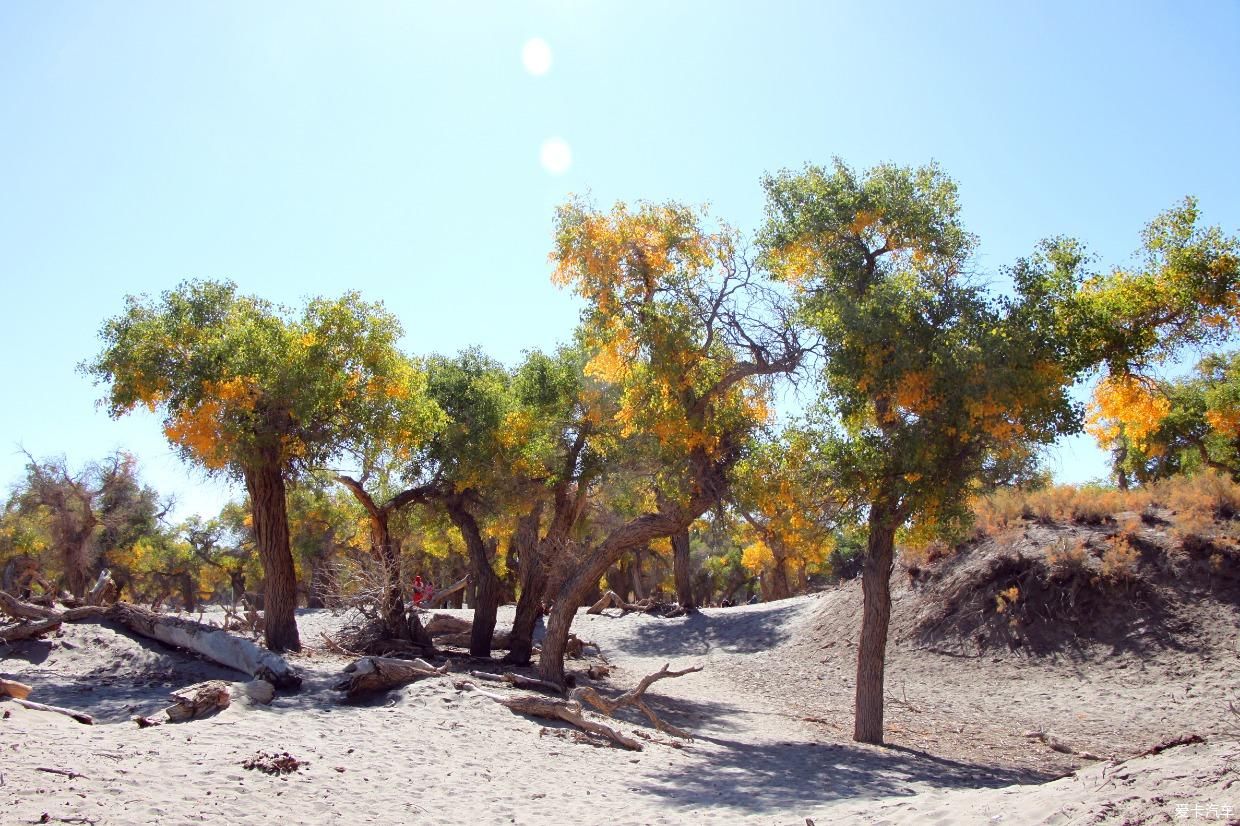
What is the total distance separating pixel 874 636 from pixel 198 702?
8542mm

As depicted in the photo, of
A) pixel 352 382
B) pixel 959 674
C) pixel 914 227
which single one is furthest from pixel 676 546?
pixel 914 227

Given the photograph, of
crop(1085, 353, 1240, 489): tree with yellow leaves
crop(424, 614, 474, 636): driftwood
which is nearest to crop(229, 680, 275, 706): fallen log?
crop(424, 614, 474, 636): driftwood

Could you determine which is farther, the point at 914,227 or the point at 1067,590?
the point at 1067,590

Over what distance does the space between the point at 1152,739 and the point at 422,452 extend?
43.9 feet

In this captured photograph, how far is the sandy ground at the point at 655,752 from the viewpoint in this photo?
19.7ft

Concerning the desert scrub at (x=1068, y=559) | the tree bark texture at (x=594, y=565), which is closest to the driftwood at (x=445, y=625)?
the tree bark texture at (x=594, y=565)

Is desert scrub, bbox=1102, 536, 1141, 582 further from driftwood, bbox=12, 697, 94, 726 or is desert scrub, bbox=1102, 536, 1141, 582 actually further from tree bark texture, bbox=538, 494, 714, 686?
driftwood, bbox=12, 697, 94, 726

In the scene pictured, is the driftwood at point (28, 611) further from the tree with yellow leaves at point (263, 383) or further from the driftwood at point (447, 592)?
the driftwood at point (447, 592)

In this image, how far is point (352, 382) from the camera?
48.1ft

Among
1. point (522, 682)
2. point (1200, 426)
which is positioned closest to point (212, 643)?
point (522, 682)

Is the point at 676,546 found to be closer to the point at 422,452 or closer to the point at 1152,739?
the point at 422,452

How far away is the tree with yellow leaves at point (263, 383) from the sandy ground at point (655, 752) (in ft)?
9.57

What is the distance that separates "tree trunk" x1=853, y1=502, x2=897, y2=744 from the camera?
1209 centimetres

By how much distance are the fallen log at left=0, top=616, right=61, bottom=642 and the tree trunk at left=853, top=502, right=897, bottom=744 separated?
12.0m
